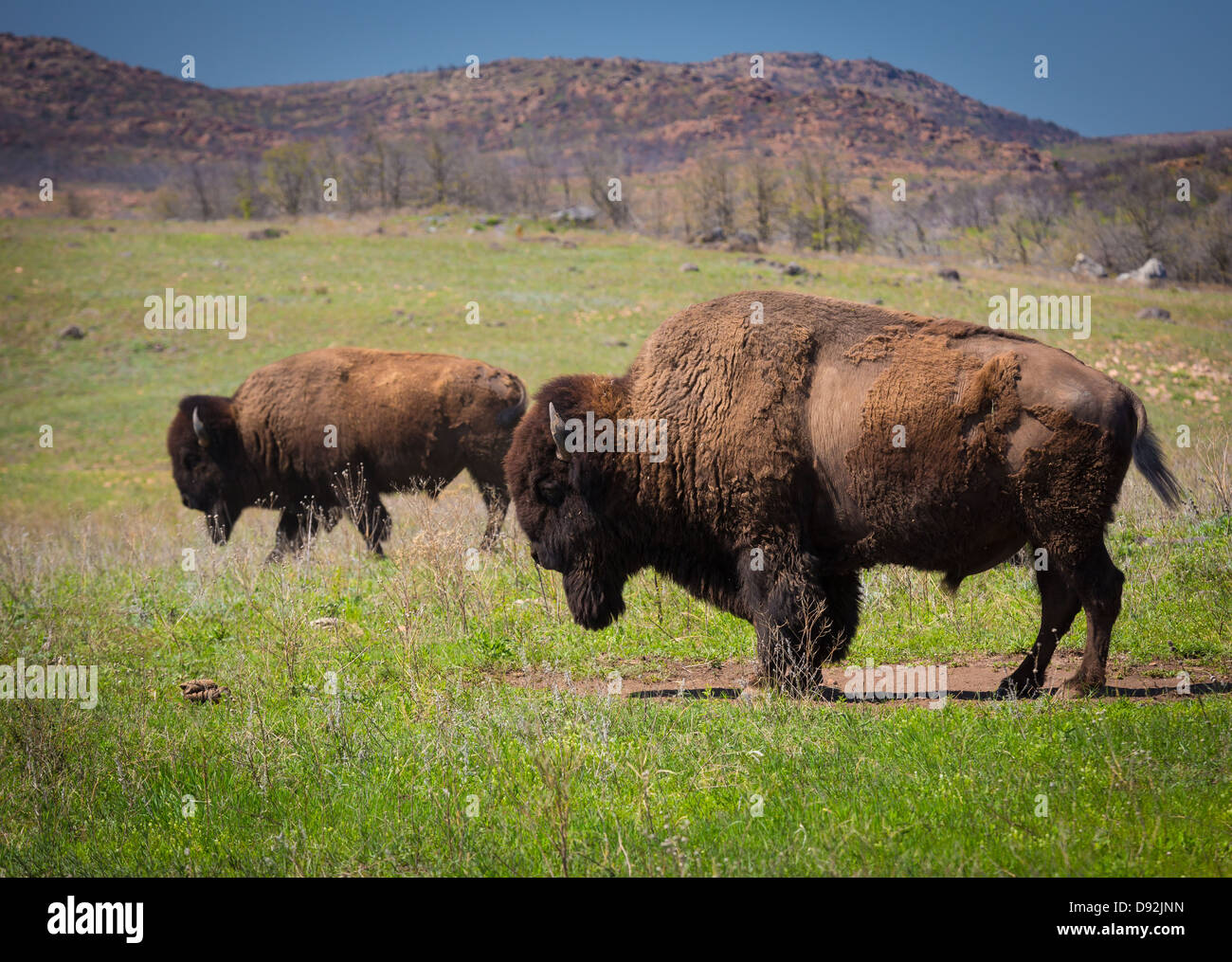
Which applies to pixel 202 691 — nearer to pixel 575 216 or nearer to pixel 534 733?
pixel 534 733

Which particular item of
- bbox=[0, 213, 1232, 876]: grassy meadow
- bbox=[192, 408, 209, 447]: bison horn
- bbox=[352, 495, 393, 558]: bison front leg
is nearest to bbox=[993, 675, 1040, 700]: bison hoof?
bbox=[0, 213, 1232, 876]: grassy meadow

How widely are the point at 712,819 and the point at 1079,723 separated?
6.74ft

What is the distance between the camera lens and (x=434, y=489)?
1241 cm

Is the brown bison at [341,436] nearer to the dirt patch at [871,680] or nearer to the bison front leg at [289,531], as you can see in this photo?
the bison front leg at [289,531]

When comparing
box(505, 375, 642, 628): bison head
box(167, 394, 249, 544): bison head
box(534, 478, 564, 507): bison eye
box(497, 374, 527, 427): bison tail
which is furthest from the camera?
box(167, 394, 249, 544): bison head

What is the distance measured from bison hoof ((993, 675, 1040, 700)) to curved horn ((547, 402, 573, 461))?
312 cm

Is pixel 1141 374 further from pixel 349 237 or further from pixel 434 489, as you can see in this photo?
pixel 349 237

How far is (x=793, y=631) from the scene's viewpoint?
6.03m

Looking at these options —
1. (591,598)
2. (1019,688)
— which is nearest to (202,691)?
(591,598)

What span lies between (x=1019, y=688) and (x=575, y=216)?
2552 inches

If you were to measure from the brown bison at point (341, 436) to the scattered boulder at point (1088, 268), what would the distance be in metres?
45.8

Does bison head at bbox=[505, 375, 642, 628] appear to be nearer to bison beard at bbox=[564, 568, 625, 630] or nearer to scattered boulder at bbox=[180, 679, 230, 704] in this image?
bison beard at bbox=[564, 568, 625, 630]

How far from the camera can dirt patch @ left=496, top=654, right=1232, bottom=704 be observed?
233 inches
